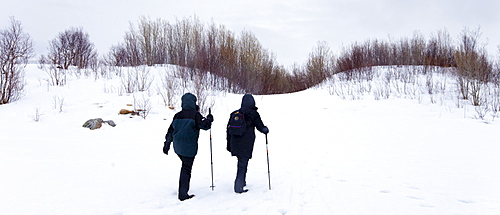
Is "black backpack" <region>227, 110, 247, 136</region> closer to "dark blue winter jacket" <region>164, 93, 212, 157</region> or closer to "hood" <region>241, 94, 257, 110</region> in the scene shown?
Result: "hood" <region>241, 94, 257, 110</region>

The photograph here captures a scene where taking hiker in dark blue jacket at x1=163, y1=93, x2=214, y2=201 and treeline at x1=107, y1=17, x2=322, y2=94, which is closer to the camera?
hiker in dark blue jacket at x1=163, y1=93, x2=214, y2=201

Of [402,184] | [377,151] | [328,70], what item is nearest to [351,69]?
[328,70]

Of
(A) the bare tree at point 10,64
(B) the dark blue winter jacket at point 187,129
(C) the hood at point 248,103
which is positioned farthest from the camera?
(A) the bare tree at point 10,64

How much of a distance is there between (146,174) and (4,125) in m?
6.50

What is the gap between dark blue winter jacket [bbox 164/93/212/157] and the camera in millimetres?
3734

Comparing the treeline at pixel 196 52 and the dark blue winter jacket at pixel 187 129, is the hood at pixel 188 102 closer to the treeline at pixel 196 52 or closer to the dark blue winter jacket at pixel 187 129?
the dark blue winter jacket at pixel 187 129

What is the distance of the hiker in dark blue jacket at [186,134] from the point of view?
3.74 metres

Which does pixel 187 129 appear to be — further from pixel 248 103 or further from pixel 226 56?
pixel 226 56

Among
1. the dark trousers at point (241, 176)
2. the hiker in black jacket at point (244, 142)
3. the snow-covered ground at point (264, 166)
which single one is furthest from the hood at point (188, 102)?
the snow-covered ground at point (264, 166)

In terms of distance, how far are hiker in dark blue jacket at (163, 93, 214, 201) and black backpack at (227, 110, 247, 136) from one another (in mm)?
378

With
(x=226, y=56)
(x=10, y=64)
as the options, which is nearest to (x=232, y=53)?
(x=226, y=56)

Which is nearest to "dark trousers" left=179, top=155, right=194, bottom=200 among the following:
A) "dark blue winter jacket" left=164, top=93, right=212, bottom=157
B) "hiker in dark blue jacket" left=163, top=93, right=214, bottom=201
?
"hiker in dark blue jacket" left=163, top=93, right=214, bottom=201

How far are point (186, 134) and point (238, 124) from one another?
32.6 inches

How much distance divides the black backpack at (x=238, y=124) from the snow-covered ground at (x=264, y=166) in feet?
3.48
